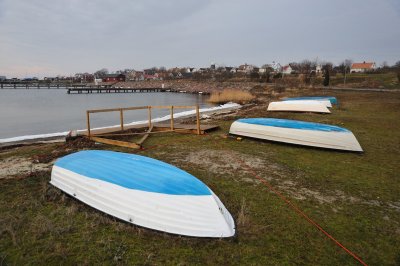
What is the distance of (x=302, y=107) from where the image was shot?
17594 millimetres

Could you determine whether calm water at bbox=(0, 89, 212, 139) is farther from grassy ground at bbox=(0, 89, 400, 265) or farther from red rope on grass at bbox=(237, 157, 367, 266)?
red rope on grass at bbox=(237, 157, 367, 266)

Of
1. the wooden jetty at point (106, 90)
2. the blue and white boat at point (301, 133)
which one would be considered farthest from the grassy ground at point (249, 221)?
the wooden jetty at point (106, 90)

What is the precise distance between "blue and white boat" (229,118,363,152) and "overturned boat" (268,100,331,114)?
8.22m

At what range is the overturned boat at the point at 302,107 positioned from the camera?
1700 centimetres

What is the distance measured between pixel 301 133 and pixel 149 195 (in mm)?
6426

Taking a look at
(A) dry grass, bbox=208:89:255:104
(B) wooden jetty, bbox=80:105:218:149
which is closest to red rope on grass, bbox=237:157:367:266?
(B) wooden jetty, bbox=80:105:218:149

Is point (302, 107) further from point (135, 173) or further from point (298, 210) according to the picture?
point (135, 173)

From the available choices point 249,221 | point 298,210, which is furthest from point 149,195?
point 298,210

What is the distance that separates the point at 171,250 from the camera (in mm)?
3635

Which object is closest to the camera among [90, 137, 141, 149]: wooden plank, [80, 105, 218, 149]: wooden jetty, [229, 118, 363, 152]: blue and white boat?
[229, 118, 363, 152]: blue and white boat

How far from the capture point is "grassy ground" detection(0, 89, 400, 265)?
3559mm

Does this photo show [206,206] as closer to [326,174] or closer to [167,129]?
[326,174]

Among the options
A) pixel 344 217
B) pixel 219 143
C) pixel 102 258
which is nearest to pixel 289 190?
pixel 344 217

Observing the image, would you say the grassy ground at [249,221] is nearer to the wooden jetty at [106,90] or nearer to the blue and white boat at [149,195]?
the blue and white boat at [149,195]
